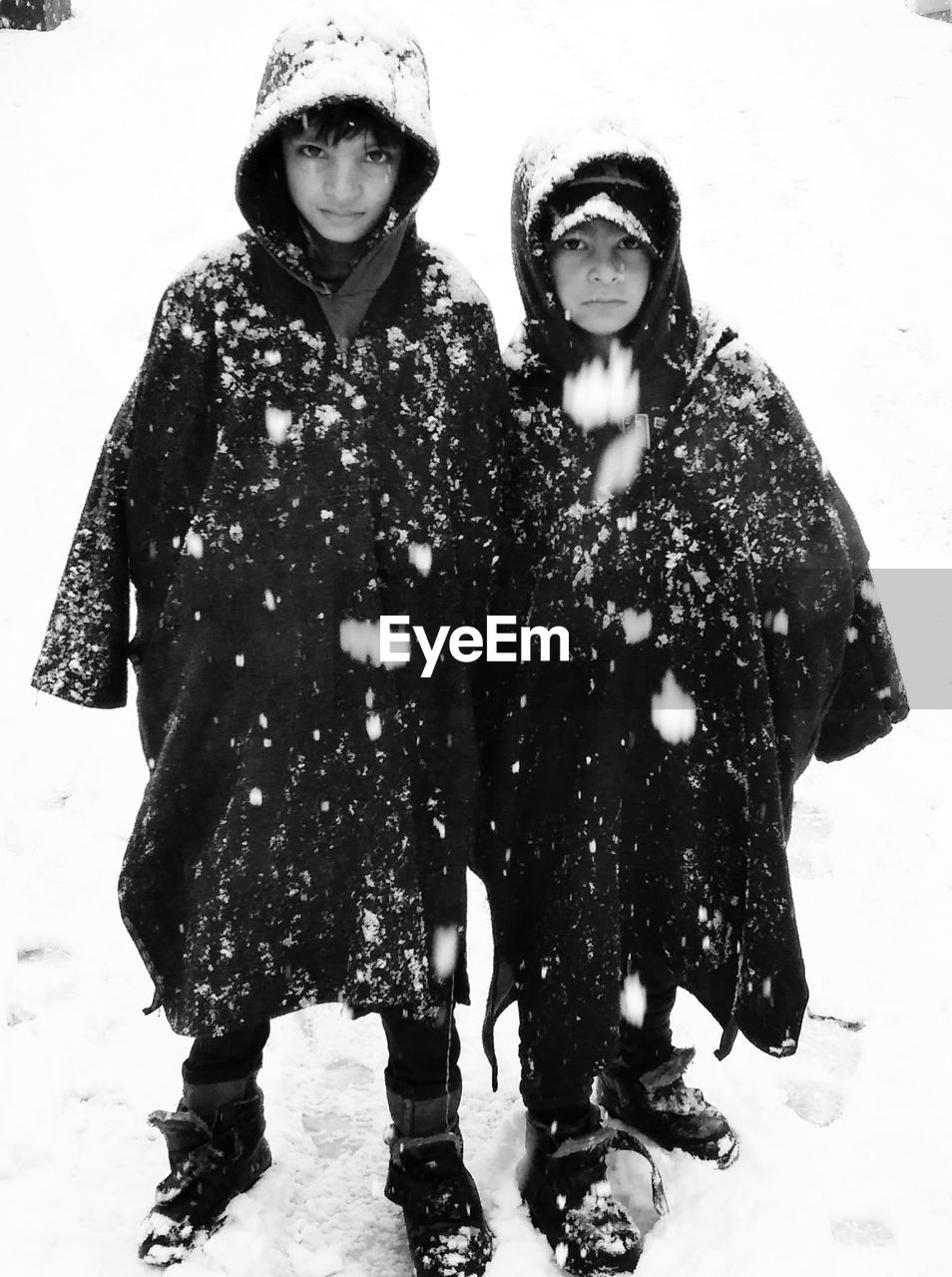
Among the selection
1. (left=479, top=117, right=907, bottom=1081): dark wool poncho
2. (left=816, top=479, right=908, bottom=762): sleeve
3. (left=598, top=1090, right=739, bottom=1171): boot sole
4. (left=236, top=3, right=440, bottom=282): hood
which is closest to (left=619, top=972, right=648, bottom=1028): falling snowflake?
(left=479, top=117, right=907, bottom=1081): dark wool poncho

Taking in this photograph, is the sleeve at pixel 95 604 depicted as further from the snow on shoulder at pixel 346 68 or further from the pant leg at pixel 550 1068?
the pant leg at pixel 550 1068

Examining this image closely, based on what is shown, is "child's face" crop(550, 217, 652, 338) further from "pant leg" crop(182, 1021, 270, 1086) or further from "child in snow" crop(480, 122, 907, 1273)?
"pant leg" crop(182, 1021, 270, 1086)

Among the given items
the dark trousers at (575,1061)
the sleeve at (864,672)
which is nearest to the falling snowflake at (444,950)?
the dark trousers at (575,1061)

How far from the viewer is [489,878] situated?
81.7 inches

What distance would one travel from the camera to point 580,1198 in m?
2.04

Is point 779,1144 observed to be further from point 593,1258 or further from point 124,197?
point 124,197

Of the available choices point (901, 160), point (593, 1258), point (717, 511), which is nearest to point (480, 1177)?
point (593, 1258)

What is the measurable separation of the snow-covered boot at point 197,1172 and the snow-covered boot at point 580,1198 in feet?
1.81

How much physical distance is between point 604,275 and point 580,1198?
5.44 ft

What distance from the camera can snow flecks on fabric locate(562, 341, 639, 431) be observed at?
188cm

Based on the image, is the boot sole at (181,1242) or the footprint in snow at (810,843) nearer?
the boot sole at (181,1242)

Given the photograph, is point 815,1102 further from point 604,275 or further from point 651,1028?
point 604,275

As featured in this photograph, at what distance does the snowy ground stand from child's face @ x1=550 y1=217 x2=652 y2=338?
1.66 metres

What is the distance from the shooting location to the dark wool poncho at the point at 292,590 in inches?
69.9
